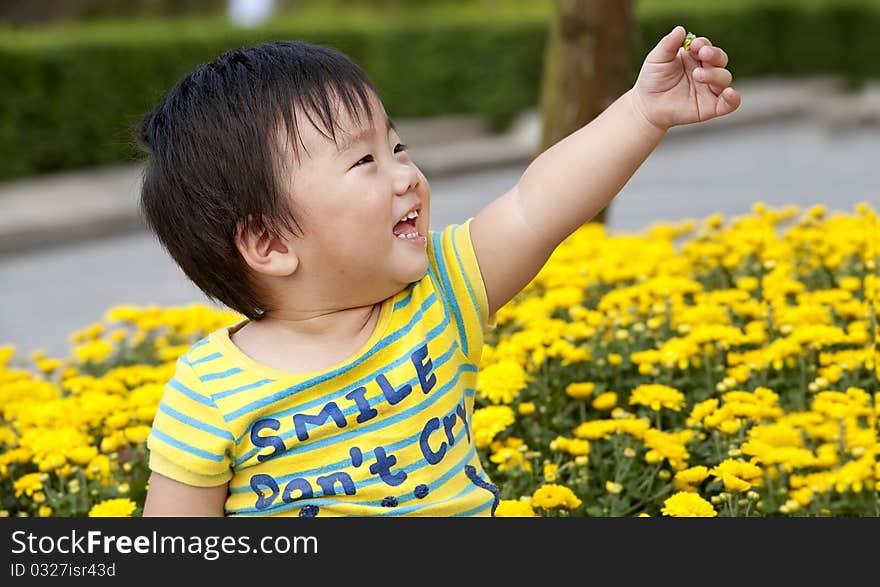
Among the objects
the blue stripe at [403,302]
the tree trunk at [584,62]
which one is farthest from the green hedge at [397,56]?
the blue stripe at [403,302]

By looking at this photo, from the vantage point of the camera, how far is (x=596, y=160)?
1899mm

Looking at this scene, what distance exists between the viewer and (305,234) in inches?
73.9

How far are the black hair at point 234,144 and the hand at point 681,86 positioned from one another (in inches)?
16.7

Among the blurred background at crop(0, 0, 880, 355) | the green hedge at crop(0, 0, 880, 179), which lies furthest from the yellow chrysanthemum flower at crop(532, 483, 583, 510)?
the green hedge at crop(0, 0, 880, 179)

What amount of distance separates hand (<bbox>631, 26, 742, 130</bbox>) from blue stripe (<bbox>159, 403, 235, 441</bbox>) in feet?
2.59

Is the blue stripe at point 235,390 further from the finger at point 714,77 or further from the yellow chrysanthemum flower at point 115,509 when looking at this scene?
the finger at point 714,77

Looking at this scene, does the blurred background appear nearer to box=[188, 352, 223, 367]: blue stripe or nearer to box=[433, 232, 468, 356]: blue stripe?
box=[433, 232, 468, 356]: blue stripe

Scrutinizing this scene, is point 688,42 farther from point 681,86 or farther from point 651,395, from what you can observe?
point 651,395

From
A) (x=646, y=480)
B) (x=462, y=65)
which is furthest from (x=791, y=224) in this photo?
(x=462, y=65)

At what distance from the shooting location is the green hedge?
36.6 feet

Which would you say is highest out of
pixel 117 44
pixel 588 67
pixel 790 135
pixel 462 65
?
pixel 588 67

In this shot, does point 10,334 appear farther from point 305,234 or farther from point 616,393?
point 305,234

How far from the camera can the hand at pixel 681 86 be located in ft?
6.00

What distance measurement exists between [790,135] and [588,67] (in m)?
10.9
